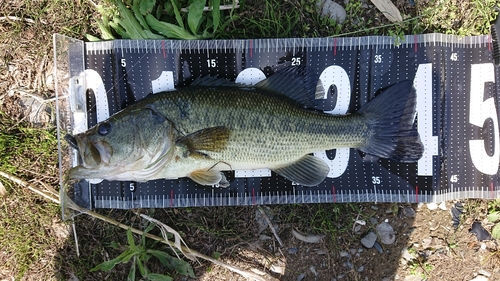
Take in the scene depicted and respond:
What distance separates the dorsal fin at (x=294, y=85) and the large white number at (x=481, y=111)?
166 centimetres

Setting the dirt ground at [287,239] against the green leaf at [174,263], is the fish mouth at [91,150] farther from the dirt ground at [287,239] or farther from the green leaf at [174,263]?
the green leaf at [174,263]

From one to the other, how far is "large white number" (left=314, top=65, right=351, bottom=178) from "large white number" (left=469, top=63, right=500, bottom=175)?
1.27m

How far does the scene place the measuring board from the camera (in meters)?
3.65

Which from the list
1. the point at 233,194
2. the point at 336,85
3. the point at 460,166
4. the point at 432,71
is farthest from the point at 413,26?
the point at 233,194

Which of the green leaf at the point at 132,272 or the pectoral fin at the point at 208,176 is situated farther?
the green leaf at the point at 132,272

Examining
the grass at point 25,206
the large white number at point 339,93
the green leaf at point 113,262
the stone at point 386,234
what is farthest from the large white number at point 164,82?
the stone at point 386,234

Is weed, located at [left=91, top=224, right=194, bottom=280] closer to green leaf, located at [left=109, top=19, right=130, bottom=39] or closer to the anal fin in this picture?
the anal fin

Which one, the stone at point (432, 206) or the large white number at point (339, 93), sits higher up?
the large white number at point (339, 93)

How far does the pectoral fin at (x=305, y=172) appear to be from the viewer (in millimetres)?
3498

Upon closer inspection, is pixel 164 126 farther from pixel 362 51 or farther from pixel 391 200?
pixel 391 200

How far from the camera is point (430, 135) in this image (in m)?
3.67

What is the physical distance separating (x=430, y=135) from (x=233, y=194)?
6.90 ft

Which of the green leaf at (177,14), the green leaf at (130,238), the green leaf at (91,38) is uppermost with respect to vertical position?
the green leaf at (177,14)

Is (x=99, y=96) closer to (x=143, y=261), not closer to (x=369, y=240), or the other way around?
(x=143, y=261)
